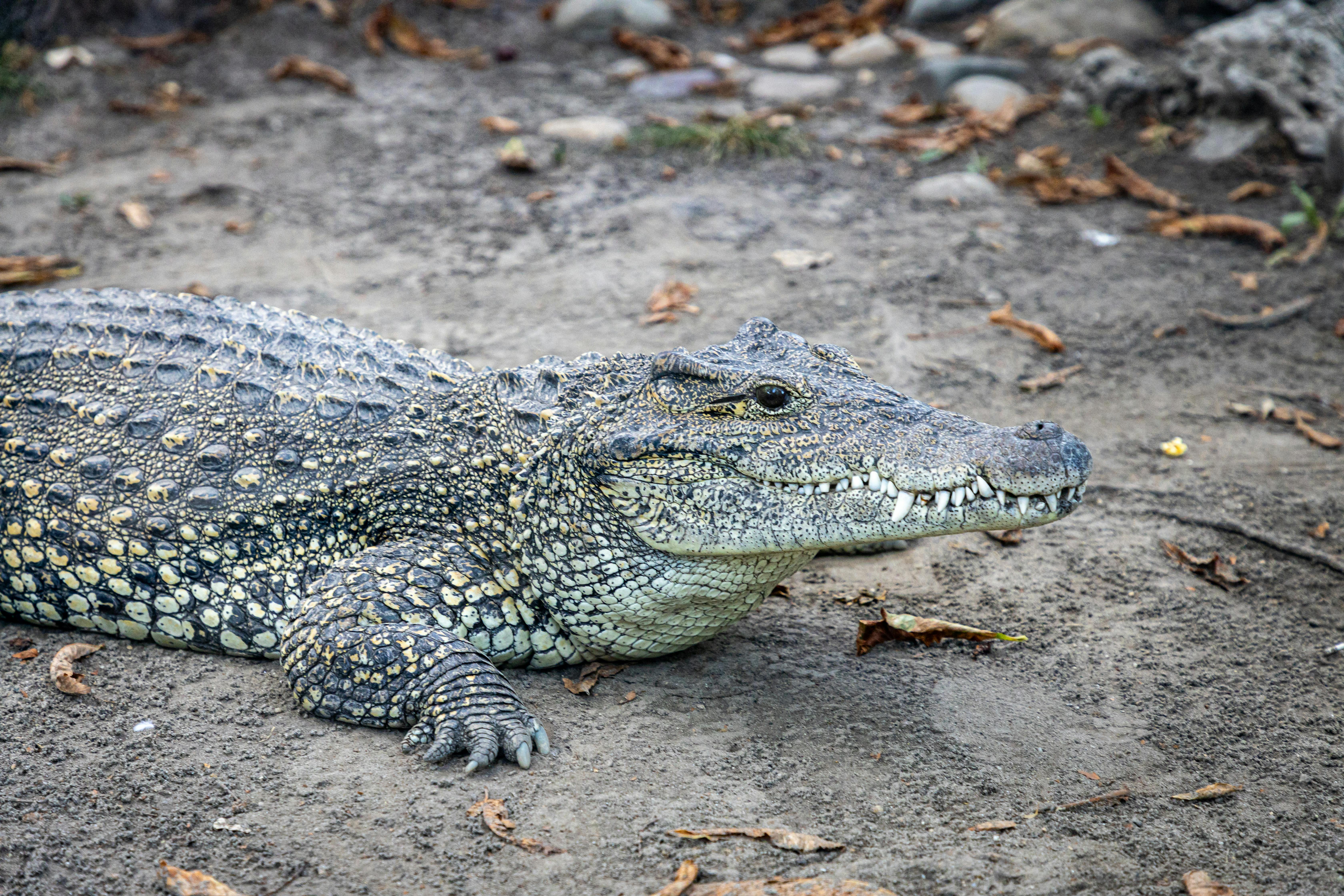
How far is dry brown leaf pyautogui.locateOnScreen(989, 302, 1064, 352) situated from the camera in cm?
653

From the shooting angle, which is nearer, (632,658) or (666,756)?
(666,756)

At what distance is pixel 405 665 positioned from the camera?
360 centimetres

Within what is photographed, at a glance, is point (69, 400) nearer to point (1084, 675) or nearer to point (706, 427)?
point (706, 427)

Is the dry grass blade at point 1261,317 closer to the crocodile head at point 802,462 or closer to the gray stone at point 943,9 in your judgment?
the crocodile head at point 802,462

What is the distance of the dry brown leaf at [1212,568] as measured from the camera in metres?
4.60

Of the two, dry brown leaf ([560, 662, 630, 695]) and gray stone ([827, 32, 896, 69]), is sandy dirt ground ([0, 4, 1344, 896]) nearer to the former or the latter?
dry brown leaf ([560, 662, 630, 695])

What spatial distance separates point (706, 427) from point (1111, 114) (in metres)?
7.77

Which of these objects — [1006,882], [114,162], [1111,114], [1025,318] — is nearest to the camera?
[1006,882]

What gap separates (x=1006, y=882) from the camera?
3020mm

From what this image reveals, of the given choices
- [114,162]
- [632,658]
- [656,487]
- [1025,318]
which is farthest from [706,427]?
[114,162]

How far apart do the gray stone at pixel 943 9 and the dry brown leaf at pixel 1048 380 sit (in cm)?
736

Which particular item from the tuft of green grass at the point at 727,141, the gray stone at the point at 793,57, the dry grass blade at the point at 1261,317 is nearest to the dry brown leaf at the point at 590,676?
the dry grass blade at the point at 1261,317

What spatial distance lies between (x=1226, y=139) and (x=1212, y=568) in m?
5.53

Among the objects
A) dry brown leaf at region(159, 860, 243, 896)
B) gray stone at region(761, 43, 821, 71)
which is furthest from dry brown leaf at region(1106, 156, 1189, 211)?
dry brown leaf at region(159, 860, 243, 896)
